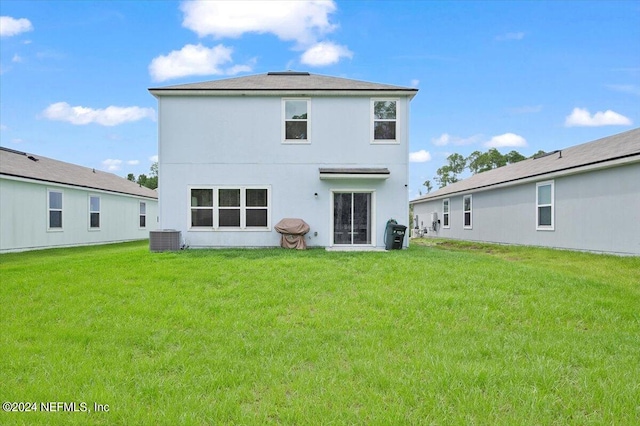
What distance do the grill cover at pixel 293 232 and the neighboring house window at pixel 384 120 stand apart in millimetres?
4231

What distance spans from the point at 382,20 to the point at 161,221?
11331 mm

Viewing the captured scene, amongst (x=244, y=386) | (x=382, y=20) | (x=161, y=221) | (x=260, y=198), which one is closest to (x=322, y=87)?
(x=382, y=20)

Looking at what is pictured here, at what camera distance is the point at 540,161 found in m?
18.6

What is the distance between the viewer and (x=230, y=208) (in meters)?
14.2

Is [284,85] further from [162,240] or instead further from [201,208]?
[162,240]

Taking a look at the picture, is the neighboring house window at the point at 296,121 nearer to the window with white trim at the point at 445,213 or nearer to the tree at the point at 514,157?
the window with white trim at the point at 445,213

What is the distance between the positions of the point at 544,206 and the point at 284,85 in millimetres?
11703

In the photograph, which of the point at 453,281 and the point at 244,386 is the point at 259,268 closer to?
the point at 453,281

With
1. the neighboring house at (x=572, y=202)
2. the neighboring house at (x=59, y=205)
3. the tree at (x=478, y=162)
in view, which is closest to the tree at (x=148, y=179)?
the neighboring house at (x=59, y=205)

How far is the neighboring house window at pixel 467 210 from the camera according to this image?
22641 mm

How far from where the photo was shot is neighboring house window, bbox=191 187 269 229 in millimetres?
14156

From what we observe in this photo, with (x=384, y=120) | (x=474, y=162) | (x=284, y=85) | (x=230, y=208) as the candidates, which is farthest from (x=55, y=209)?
(x=474, y=162)

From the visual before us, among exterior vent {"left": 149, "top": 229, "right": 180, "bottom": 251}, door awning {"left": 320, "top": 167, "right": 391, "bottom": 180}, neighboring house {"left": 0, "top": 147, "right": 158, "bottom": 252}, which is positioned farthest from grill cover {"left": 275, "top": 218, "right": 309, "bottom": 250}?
neighboring house {"left": 0, "top": 147, "right": 158, "bottom": 252}

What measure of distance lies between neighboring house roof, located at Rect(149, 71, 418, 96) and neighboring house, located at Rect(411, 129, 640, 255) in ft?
22.4
